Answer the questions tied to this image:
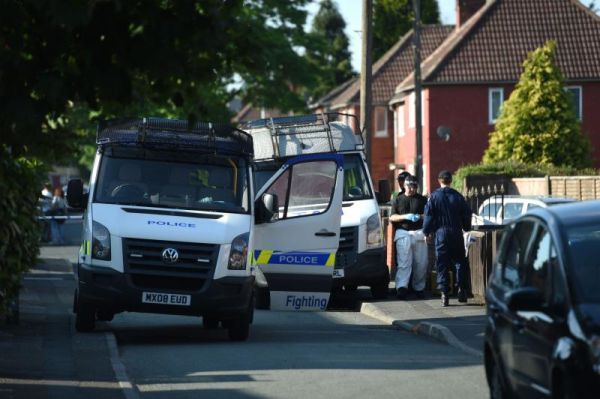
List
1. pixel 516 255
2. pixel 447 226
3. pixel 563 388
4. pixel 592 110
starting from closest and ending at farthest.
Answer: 1. pixel 563 388
2. pixel 516 255
3. pixel 447 226
4. pixel 592 110

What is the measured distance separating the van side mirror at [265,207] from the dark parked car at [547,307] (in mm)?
7367

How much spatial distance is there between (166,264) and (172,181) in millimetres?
1332

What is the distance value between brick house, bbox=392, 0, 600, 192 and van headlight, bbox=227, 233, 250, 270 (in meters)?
45.5

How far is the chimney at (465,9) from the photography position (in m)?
67.8

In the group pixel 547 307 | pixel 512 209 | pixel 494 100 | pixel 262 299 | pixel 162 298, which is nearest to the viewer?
pixel 547 307

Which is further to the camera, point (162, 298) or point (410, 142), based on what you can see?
point (410, 142)

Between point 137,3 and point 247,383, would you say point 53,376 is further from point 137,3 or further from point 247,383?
point 137,3

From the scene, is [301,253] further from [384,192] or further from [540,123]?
[540,123]

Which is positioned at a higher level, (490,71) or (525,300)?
(490,71)

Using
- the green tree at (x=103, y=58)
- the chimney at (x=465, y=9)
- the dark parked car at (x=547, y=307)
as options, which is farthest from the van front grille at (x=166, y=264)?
the chimney at (x=465, y=9)

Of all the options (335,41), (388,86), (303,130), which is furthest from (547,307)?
(335,41)

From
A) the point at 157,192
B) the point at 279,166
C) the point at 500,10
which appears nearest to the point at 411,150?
the point at 500,10

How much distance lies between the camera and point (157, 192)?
15992 millimetres

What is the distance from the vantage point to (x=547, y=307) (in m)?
7.80
